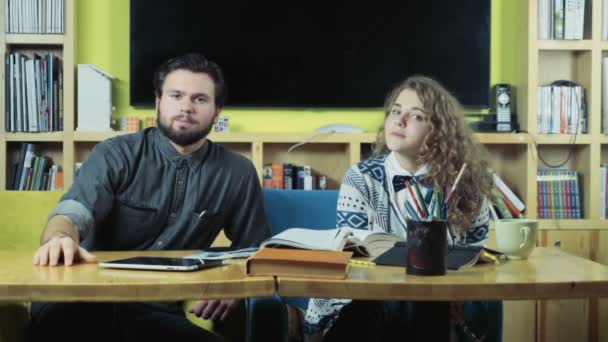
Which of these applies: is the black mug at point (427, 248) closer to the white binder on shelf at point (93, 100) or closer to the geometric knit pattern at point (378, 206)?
the geometric knit pattern at point (378, 206)

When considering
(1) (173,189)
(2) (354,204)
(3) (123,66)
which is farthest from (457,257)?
(3) (123,66)

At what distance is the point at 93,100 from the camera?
10.3 feet

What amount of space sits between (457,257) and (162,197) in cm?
84

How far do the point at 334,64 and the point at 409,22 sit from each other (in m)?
0.39

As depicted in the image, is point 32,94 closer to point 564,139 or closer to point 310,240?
point 310,240

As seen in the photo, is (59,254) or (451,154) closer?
(59,254)

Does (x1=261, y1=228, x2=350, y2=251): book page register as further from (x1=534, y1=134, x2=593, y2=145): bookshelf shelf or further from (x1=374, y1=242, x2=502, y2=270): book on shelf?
(x1=534, y1=134, x2=593, y2=145): bookshelf shelf

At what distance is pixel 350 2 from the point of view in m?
3.30

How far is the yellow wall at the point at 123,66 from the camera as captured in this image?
3.31 m

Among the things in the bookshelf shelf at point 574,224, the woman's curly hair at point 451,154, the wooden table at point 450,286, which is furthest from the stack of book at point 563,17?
the wooden table at point 450,286

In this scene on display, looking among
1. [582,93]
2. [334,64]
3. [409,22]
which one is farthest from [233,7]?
[582,93]

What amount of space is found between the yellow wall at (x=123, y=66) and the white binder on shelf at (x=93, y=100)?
0.56 ft

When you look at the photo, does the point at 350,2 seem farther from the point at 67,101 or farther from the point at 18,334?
the point at 18,334

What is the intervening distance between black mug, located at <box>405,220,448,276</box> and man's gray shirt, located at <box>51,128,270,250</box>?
79 cm
